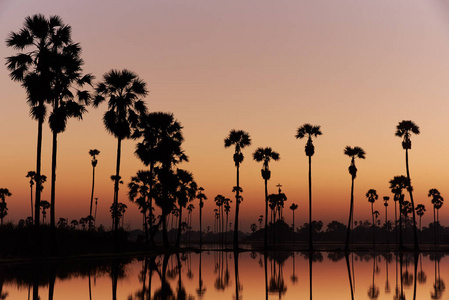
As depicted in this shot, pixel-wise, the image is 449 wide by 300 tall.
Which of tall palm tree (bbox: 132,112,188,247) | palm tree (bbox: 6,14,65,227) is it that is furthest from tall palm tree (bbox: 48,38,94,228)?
tall palm tree (bbox: 132,112,188,247)

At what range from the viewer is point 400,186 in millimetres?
100812

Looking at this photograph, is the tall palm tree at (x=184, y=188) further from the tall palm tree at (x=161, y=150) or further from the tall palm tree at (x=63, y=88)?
the tall palm tree at (x=63, y=88)

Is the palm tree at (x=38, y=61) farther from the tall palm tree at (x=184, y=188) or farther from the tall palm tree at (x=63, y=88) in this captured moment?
the tall palm tree at (x=184, y=188)

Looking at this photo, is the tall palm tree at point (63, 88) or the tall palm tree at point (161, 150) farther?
the tall palm tree at point (161, 150)

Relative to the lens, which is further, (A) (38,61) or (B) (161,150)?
(B) (161,150)

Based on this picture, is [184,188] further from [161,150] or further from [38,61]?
[38,61]

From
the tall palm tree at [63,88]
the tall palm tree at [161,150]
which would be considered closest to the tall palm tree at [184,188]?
the tall palm tree at [161,150]

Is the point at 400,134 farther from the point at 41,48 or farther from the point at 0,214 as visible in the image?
the point at 0,214

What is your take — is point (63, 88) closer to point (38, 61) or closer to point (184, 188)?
point (38, 61)

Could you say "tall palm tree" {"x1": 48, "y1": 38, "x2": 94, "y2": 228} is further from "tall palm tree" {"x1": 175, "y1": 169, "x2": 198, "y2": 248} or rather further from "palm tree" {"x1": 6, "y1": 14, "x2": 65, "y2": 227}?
"tall palm tree" {"x1": 175, "y1": 169, "x2": 198, "y2": 248}

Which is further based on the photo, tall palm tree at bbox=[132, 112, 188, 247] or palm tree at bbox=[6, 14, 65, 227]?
tall palm tree at bbox=[132, 112, 188, 247]

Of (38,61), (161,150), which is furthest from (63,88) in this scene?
(161,150)

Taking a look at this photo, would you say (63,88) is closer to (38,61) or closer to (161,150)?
(38,61)

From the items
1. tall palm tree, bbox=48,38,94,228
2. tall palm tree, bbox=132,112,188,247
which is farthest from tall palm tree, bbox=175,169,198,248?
tall palm tree, bbox=48,38,94,228
